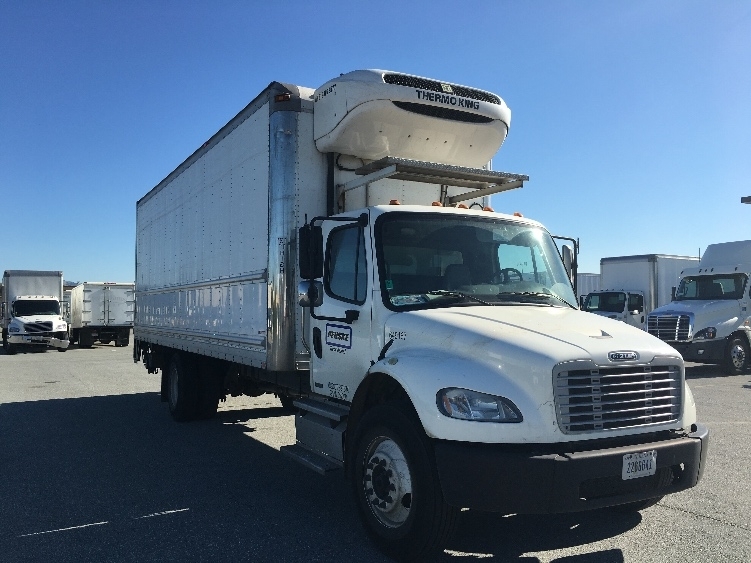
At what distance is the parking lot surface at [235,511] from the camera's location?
14.4ft

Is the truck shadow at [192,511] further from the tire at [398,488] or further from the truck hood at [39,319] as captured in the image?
the truck hood at [39,319]

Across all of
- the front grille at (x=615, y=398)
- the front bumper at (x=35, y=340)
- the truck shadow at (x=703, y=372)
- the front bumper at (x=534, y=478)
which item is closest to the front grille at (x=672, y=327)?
the truck shadow at (x=703, y=372)

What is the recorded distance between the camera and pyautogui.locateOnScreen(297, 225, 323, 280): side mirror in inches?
198

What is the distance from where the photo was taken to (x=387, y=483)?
4223mm

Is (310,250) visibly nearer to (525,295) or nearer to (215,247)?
(525,295)

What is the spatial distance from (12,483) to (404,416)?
443cm

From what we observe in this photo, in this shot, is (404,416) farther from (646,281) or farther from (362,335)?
(646,281)

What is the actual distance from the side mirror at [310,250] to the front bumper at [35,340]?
85.2ft

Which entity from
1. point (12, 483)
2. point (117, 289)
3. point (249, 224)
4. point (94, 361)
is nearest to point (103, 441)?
point (12, 483)

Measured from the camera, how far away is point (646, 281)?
70.4 feet

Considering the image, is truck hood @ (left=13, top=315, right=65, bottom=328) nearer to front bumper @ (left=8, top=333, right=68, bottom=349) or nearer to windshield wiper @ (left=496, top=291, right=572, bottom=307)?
front bumper @ (left=8, top=333, right=68, bottom=349)

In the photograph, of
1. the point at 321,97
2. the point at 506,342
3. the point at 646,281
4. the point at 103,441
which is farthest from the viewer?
the point at 646,281

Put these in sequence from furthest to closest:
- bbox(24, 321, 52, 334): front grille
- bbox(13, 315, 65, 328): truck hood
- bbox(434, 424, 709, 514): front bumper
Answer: bbox(13, 315, 65, 328): truck hood, bbox(24, 321, 52, 334): front grille, bbox(434, 424, 709, 514): front bumper

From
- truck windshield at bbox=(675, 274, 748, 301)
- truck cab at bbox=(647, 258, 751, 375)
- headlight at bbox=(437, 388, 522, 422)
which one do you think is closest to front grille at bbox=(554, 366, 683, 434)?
headlight at bbox=(437, 388, 522, 422)
